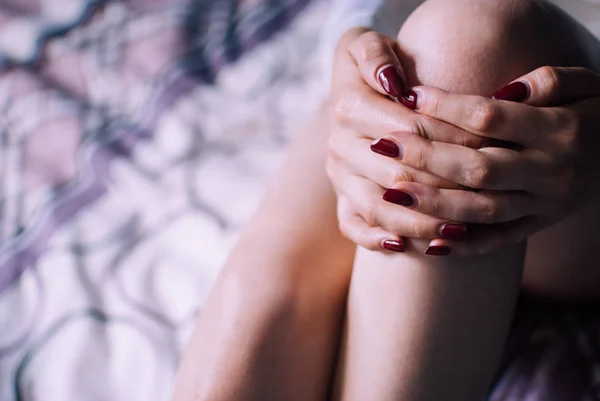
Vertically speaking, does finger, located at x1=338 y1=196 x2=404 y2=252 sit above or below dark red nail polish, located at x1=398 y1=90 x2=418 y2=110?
below

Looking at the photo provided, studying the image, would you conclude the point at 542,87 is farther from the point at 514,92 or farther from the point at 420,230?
the point at 420,230

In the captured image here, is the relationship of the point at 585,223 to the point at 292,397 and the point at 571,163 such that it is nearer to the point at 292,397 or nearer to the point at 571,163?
the point at 571,163

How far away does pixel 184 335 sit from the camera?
2.07 ft

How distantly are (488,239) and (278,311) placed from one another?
0.17m

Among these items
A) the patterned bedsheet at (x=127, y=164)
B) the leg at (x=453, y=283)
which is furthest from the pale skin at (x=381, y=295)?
the patterned bedsheet at (x=127, y=164)

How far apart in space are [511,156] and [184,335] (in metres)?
0.38

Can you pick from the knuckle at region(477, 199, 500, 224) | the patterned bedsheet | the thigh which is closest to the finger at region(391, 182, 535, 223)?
the knuckle at region(477, 199, 500, 224)

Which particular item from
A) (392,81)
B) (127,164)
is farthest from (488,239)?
(127,164)

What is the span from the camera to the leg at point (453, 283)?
0.44 meters

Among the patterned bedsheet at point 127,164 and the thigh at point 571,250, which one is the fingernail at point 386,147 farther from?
the patterned bedsheet at point 127,164

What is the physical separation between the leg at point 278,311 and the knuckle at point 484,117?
18cm

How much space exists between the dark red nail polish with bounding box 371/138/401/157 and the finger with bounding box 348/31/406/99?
4 cm

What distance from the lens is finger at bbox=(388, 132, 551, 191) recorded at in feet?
1.31

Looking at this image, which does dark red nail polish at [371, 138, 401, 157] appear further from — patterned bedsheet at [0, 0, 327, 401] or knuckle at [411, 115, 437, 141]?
patterned bedsheet at [0, 0, 327, 401]
